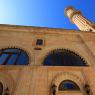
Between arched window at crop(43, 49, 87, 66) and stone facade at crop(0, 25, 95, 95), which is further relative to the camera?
arched window at crop(43, 49, 87, 66)

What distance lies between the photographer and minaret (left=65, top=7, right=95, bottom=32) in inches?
862

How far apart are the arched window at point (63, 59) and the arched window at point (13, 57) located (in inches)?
60.4

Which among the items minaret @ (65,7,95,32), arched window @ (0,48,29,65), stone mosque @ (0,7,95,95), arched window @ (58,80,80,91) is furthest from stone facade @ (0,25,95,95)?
minaret @ (65,7,95,32)

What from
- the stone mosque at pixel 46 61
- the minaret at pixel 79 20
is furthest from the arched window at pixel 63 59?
the minaret at pixel 79 20

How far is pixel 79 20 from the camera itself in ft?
83.8

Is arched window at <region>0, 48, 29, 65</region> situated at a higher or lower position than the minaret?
lower

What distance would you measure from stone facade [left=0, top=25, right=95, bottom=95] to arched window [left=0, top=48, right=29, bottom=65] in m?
0.31

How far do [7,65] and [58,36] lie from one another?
528cm

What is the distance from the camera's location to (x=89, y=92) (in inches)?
322

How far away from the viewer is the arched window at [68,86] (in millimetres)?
8373

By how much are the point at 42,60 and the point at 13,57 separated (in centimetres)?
218

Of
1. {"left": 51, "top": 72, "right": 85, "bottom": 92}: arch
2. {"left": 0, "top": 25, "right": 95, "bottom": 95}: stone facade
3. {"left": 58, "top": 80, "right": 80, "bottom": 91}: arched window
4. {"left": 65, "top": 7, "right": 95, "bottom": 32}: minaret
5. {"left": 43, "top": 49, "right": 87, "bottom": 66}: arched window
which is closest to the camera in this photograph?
{"left": 0, "top": 25, "right": 95, "bottom": 95}: stone facade

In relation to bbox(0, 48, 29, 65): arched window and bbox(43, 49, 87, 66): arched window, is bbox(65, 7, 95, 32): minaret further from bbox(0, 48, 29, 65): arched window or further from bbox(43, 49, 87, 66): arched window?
bbox(0, 48, 29, 65): arched window

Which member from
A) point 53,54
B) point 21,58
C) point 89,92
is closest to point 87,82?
point 89,92
